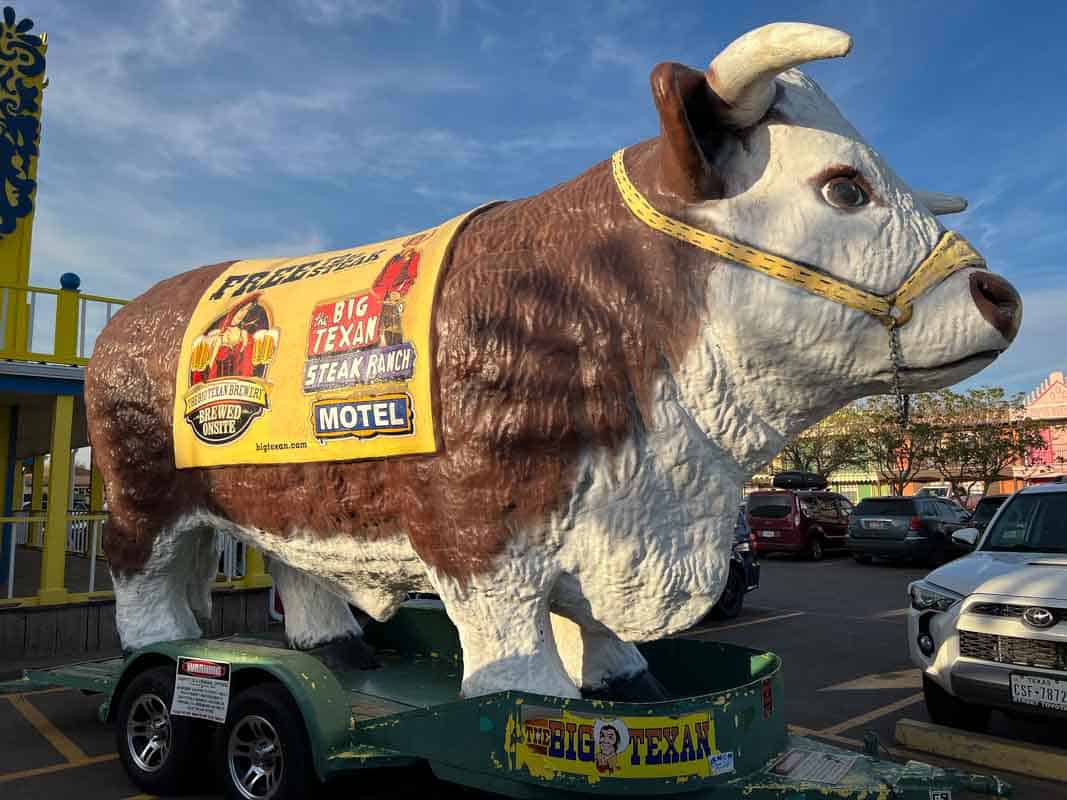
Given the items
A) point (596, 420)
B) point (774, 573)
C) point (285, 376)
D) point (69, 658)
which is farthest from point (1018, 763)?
point (774, 573)

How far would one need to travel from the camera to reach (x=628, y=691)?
3.39 meters

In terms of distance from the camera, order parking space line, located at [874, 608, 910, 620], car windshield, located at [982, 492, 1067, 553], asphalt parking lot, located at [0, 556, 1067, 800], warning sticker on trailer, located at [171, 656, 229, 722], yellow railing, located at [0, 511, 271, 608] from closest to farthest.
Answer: warning sticker on trailer, located at [171, 656, 229, 722], asphalt parking lot, located at [0, 556, 1067, 800], car windshield, located at [982, 492, 1067, 553], yellow railing, located at [0, 511, 271, 608], parking space line, located at [874, 608, 910, 620]

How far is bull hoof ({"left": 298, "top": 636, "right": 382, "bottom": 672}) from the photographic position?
4324 millimetres

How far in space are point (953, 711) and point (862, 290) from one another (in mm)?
3294

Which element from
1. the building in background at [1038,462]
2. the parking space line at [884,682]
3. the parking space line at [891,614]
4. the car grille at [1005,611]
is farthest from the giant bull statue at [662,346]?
the building in background at [1038,462]

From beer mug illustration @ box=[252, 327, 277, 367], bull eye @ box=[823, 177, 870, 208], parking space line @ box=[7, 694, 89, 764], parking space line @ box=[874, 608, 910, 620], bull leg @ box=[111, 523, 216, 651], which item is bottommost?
parking space line @ box=[874, 608, 910, 620]

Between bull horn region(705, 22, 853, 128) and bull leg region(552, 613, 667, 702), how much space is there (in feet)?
6.64

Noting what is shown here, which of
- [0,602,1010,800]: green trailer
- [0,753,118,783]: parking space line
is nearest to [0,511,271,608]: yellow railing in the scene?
[0,753,118,783]: parking space line

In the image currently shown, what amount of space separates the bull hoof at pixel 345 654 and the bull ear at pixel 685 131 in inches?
116

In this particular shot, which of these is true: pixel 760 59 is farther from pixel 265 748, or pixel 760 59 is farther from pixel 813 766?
pixel 265 748

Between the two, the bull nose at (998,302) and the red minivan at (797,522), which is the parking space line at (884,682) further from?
the red minivan at (797,522)

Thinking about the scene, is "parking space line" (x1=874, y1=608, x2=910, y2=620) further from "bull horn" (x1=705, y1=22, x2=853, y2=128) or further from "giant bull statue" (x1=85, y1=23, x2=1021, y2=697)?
"bull horn" (x1=705, y1=22, x2=853, y2=128)

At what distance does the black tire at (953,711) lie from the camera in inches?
184

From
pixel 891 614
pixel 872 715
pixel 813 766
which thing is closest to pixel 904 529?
pixel 891 614
